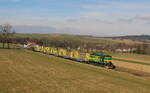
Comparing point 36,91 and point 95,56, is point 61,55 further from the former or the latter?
point 36,91

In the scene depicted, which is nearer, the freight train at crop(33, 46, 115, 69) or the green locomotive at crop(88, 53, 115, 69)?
the green locomotive at crop(88, 53, 115, 69)

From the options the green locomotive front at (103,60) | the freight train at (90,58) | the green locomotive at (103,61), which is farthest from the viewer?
the freight train at (90,58)

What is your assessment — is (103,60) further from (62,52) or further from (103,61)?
(62,52)

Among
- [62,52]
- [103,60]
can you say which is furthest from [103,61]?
[62,52]

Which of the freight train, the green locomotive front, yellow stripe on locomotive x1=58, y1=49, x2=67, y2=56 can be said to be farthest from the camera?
yellow stripe on locomotive x1=58, y1=49, x2=67, y2=56

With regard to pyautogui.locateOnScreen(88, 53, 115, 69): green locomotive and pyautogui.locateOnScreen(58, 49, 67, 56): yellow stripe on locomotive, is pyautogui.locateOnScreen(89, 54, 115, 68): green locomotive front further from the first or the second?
pyautogui.locateOnScreen(58, 49, 67, 56): yellow stripe on locomotive

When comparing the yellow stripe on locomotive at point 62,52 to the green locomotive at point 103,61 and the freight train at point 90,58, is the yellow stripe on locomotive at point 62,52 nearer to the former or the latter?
the freight train at point 90,58

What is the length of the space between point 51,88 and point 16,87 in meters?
3.72

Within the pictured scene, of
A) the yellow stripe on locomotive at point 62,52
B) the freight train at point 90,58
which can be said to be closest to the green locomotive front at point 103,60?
the freight train at point 90,58

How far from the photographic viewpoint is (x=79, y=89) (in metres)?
21.8

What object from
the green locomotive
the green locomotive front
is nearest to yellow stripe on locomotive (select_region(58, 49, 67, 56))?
the green locomotive

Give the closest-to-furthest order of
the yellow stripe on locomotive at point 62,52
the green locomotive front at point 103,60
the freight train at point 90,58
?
the green locomotive front at point 103,60 < the freight train at point 90,58 < the yellow stripe on locomotive at point 62,52

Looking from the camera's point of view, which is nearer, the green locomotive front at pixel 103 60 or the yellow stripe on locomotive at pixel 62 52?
the green locomotive front at pixel 103 60

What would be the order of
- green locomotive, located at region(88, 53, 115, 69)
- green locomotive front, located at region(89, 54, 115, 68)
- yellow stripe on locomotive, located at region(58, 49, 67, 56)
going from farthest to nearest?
yellow stripe on locomotive, located at region(58, 49, 67, 56) < green locomotive front, located at region(89, 54, 115, 68) < green locomotive, located at region(88, 53, 115, 69)
